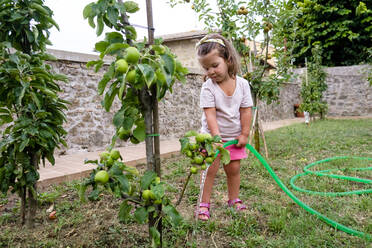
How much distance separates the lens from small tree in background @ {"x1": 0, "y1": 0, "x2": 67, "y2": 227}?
5.65ft

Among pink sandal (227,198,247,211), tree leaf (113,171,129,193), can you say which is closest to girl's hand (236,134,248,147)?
pink sandal (227,198,247,211)

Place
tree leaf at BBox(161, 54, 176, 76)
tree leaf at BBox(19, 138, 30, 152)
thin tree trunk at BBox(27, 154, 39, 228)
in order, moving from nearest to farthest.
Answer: tree leaf at BBox(161, 54, 176, 76)
tree leaf at BBox(19, 138, 30, 152)
thin tree trunk at BBox(27, 154, 39, 228)

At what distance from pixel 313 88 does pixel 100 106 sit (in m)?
7.55

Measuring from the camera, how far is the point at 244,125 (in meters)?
2.22

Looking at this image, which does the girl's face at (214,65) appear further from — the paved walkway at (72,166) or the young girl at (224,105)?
the paved walkway at (72,166)

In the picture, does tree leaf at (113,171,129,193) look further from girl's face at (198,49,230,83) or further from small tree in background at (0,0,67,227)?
girl's face at (198,49,230,83)

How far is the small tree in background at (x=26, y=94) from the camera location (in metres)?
1.72

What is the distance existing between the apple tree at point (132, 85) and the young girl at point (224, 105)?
2.63 ft

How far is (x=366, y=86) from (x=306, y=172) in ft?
33.5

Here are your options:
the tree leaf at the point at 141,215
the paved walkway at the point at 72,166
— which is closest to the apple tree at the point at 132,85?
the tree leaf at the point at 141,215

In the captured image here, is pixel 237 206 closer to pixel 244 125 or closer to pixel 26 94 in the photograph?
pixel 244 125

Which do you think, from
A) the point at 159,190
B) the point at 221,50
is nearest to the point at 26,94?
the point at 159,190

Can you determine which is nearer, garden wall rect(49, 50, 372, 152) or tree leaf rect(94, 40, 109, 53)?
tree leaf rect(94, 40, 109, 53)

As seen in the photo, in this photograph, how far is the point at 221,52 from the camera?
6.82ft
